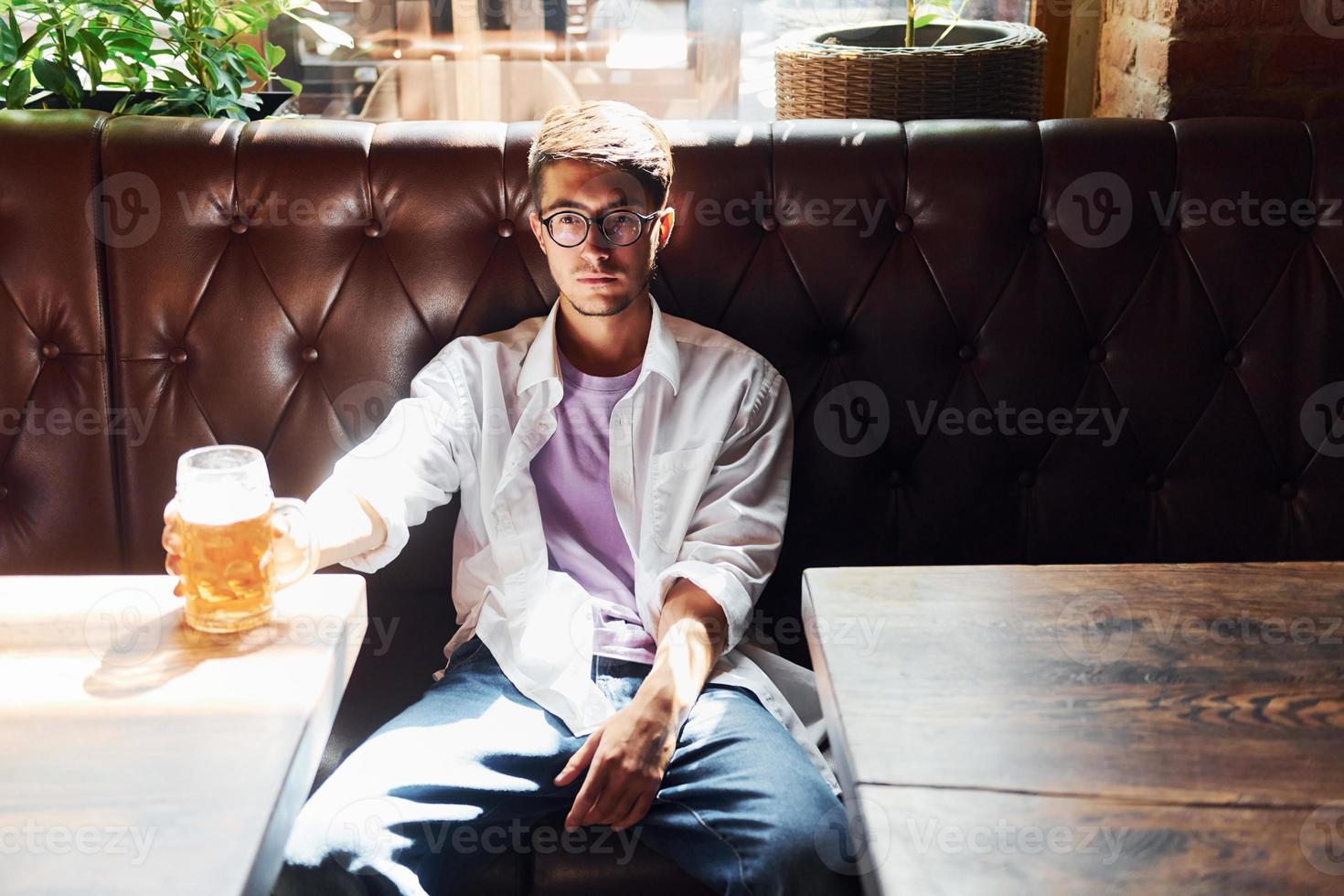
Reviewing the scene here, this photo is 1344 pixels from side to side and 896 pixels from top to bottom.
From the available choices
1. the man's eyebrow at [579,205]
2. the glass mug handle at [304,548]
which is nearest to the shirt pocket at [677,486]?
the man's eyebrow at [579,205]

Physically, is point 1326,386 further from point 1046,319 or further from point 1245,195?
point 1046,319

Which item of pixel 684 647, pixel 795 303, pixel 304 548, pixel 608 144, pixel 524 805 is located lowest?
pixel 524 805

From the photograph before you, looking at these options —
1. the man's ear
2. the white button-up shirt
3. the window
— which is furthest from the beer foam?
the window

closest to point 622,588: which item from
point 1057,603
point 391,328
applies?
point 391,328

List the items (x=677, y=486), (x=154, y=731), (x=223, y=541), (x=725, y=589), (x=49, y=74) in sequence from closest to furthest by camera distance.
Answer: (x=154, y=731) < (x=223, y=541) < (x=725, y=589) < (x=677, y=486) < (x=49, y=74)

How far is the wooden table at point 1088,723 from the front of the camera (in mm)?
792

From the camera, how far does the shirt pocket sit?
1.56 metres

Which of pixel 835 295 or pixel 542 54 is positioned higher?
pixel 542 54

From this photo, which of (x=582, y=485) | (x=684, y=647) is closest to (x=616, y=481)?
(x=582, y=485)

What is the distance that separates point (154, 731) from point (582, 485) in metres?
0.78

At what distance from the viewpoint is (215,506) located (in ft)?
3.48

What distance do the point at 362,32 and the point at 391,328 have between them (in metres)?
0.94

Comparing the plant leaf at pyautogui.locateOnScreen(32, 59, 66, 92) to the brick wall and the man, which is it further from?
the brick wall

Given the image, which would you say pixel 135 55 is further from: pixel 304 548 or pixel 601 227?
pixel 304 548
